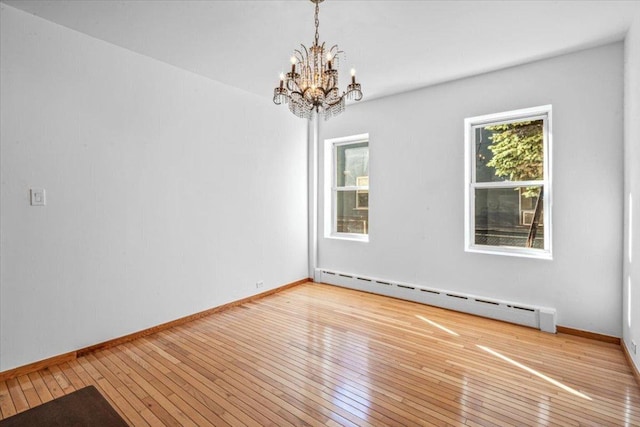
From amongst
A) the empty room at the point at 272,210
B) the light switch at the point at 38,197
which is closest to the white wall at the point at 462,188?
the empty room at the point at 272,210

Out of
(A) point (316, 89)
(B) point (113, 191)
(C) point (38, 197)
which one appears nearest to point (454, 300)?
(A) point (316, 89)

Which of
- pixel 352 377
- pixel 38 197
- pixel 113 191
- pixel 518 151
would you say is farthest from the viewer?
pixel 518 151

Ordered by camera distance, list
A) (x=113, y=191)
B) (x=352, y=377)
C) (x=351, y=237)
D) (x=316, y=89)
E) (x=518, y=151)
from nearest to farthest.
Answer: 1. (x=316, y=89)
2. (x=352, y=377)
3. (x=113, y=191)
4. (x=518, y=151)
5. (x=351, y=237)

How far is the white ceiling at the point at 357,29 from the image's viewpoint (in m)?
2.40

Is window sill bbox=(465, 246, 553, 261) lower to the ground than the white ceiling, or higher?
lower

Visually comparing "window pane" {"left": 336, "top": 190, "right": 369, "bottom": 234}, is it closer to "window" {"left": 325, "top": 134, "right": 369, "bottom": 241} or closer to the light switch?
"window" {"left": 325, "top": 134, "right": 369, "bottom": 241}

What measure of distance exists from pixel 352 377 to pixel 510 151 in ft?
10.1

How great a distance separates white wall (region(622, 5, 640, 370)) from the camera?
2.41m

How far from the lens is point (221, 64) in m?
3.38

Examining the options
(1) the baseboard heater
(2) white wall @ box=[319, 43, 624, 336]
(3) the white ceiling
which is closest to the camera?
(3) the white ceiling

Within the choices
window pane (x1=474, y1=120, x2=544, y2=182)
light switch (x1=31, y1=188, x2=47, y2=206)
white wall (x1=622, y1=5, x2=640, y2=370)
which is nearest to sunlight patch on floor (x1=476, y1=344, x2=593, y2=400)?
white wall (x1=622, y1=5, x2=640, y2=370)

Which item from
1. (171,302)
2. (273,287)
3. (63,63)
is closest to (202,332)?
(171,302)

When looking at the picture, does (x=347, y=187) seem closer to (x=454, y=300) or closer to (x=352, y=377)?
(x=454, y=300)

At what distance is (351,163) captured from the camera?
198 inches
